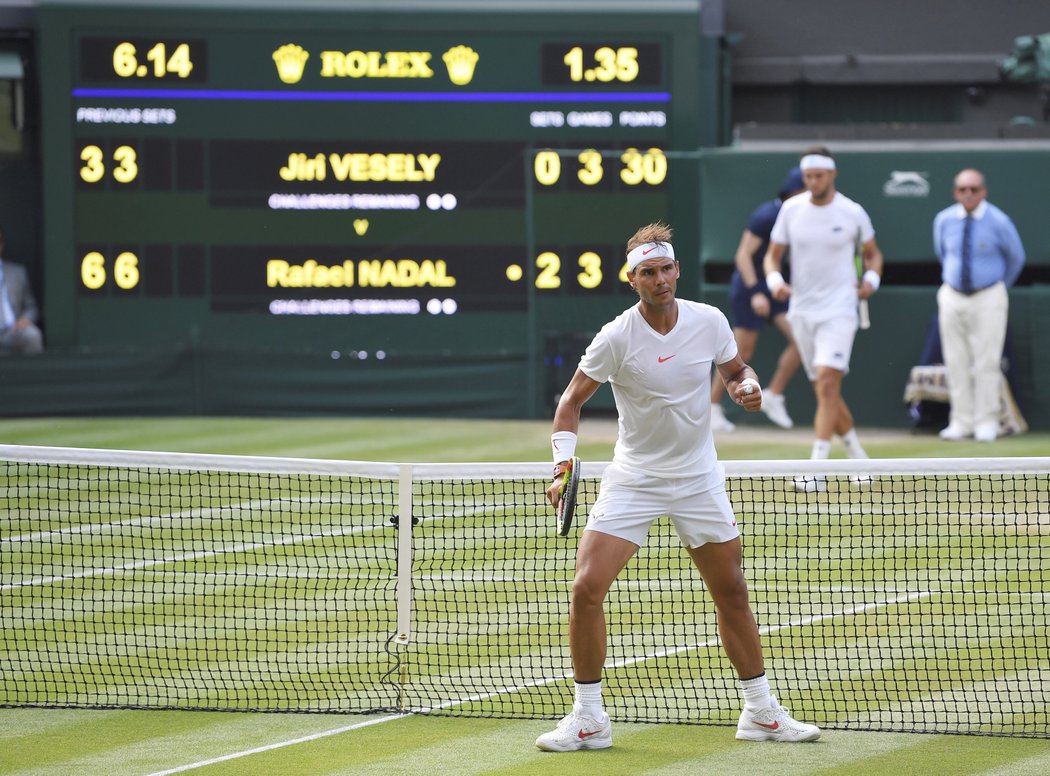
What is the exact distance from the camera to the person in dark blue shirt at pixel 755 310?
14586mm

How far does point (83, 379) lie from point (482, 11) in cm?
480

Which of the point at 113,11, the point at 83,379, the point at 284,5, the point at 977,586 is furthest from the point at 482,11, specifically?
the point at 977,586

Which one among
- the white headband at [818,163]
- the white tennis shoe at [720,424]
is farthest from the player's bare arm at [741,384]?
the white tennis shoe at [720,424]

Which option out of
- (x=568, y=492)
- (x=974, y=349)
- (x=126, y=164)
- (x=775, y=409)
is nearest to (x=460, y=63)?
(x=126, y=164)

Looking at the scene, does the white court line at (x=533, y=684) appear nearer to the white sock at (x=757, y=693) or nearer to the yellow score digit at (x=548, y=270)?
the white sock at (x=757, y=693)

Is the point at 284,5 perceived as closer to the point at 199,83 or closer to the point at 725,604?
the point at 199,83

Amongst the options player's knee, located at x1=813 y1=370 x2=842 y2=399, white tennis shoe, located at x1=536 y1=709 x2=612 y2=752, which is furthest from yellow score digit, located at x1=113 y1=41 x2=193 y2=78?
white tennis shoe, located at x1=536 y1=709 x2=612 y2=752

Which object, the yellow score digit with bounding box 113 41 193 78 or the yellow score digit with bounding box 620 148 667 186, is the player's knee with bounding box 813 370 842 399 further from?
the yellow score digit with bounding box 113 41 193 78

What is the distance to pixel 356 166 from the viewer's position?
54.2 ft

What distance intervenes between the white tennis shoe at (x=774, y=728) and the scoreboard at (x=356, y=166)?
10.1 meters

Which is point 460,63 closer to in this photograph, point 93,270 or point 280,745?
point 93,270

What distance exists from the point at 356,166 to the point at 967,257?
17.5ft

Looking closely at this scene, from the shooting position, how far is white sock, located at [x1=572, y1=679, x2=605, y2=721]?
21.4ft

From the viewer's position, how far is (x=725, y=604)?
659 cm
